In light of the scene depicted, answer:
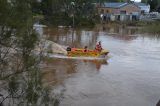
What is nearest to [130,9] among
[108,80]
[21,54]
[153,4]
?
[153,4]

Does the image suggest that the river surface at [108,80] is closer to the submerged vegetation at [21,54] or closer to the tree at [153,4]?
Answer: the submerged vegetation at [21,54]

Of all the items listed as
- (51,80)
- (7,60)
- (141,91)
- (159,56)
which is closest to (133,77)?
(141,91)

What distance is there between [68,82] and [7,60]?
12.7 m

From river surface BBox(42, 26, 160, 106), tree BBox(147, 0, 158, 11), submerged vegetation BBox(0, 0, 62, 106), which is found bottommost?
river surface BBox(42, 26, 160, 106)

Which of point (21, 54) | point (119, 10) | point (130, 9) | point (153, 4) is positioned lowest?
point (21, 54)

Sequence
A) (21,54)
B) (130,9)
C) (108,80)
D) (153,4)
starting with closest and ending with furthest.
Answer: (21,54) < (108,80) < (130,9) < (153,4)

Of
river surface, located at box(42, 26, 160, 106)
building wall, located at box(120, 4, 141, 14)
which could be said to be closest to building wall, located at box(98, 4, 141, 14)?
building wall, located at box(120, 4, 141, 14)

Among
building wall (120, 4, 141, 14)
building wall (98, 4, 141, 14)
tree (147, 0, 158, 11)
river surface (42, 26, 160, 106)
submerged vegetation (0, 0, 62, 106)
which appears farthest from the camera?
tree (147, 0, 158, 11)

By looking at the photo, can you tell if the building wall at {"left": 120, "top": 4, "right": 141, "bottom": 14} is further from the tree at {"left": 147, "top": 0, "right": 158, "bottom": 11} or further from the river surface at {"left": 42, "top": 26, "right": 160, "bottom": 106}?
the river surface at {"left": 42, "top": 26, "right": 160, "bottom": 106}

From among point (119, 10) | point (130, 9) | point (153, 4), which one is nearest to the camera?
point (119, 10)

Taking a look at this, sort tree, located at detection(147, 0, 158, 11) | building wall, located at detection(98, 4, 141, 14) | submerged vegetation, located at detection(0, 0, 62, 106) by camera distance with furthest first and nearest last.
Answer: tree, located at detection(147, 0, 158, 11) < building wall, located at detection(98, 4, 141, 14) < submerged vegetation, located at detection(0, 0, 62, 106)

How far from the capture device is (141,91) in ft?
63.8

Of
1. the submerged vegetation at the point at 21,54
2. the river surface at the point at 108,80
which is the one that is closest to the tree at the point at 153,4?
the river surface at the point at 108,80

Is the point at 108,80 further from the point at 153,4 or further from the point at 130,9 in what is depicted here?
the point at 153,4
